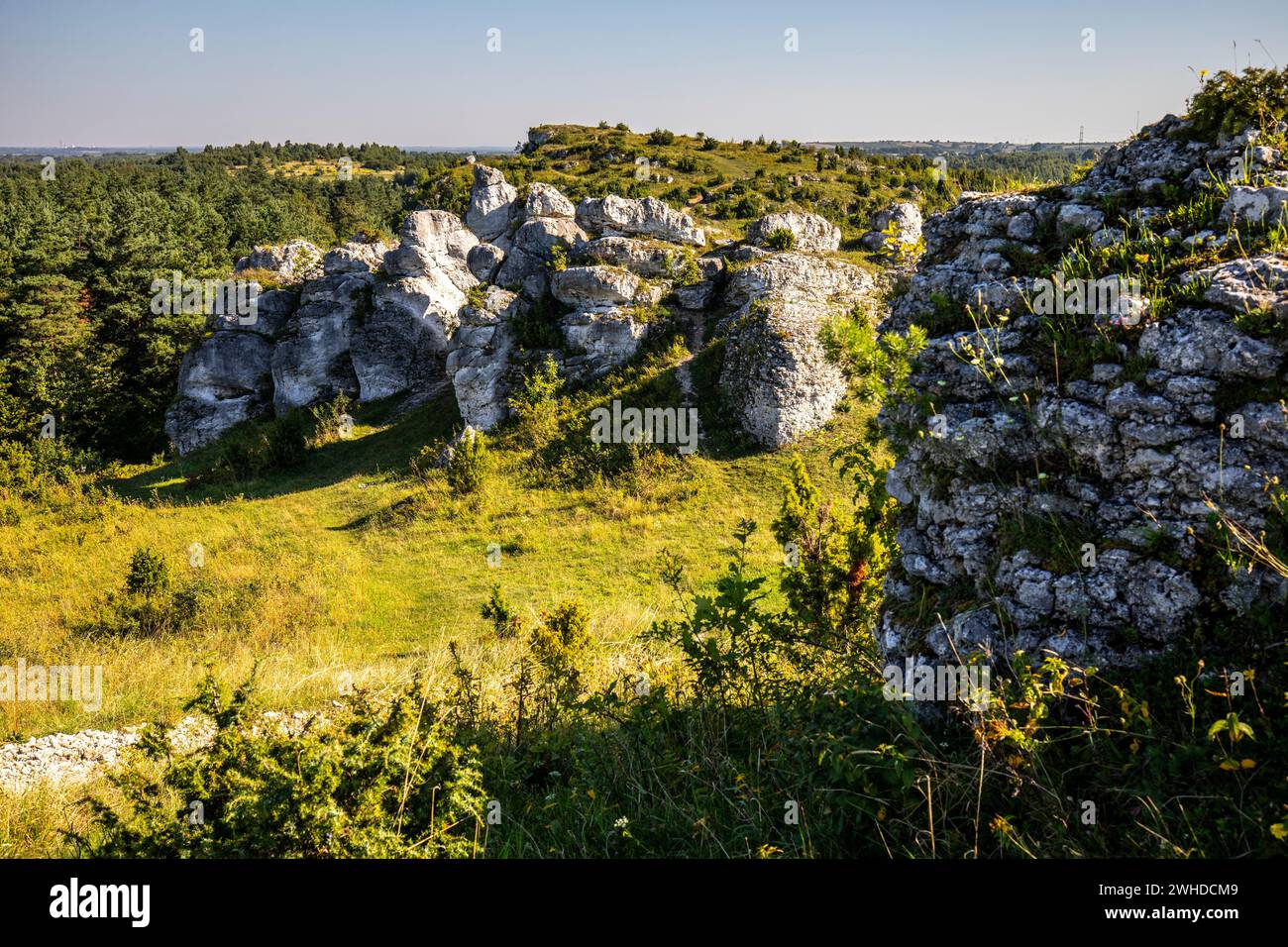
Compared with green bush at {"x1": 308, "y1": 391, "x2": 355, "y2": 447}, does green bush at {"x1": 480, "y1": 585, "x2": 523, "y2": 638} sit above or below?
below

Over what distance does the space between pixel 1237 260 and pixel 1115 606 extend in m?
2.49

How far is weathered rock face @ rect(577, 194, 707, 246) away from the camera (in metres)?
26.4

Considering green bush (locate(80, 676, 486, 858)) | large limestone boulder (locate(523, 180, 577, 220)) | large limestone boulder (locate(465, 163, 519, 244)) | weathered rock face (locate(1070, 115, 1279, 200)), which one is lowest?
green bush (locate(80, 676, 486, 858))

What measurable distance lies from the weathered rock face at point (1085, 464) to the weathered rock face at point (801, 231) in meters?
19.6

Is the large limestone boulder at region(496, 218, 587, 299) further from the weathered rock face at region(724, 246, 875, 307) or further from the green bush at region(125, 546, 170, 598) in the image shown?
the green bush at region(125, 546, 170, 598)

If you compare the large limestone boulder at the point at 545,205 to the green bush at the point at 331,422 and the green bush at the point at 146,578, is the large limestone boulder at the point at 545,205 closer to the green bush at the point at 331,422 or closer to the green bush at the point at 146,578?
the green bush at the point at 331,422

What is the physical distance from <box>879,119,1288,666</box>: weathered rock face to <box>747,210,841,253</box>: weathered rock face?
1961cm

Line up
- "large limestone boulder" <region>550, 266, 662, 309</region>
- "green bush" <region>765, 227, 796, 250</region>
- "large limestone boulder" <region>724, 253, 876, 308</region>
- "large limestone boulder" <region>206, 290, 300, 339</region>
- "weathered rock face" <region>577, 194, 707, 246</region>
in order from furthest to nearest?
"large limestone boulder" <region>206, 290, 300, 339</region>
"weathered rock face" <region>577, 194, 707, 246</region>
"green bush" <region>765, 227, 796, 250</region>
"large limestone boulder" <region>550, 266, 662, 309</region>
"large limestone boulder" <region>724, 253, 876, 308</region>

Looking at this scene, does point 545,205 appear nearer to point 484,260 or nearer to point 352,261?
point 484,260

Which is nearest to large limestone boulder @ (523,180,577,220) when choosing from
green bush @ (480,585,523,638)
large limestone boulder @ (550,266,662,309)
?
large limestone boulder @ (550,266,662,309)

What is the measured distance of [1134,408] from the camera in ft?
14.8

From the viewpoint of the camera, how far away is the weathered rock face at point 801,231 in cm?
2481

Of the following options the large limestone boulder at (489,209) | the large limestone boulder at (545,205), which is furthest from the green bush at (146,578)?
the large limestone boulder at (489,209)
